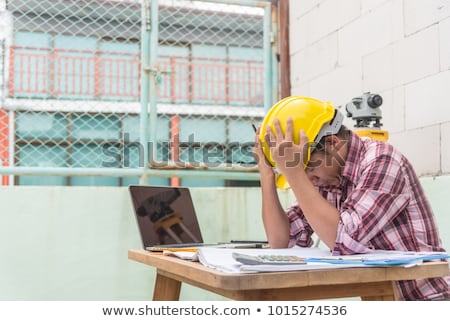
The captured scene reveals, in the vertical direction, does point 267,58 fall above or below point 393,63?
above

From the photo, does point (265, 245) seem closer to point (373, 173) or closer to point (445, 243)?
point (373, 173)

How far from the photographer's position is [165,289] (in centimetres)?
167

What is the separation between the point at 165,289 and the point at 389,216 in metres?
0.79

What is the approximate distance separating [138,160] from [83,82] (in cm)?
404

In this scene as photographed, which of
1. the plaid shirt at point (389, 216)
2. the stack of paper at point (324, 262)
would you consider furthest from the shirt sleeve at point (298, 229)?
the stack of paper at point (324, 262)

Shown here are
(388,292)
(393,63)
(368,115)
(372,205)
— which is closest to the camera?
(388,292)

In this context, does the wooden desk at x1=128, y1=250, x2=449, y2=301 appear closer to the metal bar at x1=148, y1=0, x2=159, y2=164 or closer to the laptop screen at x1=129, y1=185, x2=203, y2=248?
the laptop screen at x1=129, y1=185, x2=203, y2=248

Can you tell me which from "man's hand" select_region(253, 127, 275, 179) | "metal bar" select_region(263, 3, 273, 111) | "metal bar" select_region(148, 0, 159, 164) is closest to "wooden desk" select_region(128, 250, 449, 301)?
"man's hand" select_region(253, 127, 275, 179)

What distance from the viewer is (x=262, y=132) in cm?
140

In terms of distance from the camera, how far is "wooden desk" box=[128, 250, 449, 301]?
92cm

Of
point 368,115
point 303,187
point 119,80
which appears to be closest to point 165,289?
point 303,187

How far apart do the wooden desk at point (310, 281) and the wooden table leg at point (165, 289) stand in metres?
0.53

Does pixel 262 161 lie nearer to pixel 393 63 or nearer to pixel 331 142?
pixel 331 142

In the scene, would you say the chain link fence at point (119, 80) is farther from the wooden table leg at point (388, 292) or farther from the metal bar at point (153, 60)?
the wooden table leg at point (388, 292)
